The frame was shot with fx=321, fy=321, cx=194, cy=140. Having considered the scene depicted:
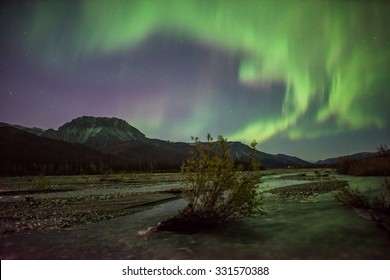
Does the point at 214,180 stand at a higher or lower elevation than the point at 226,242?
higher

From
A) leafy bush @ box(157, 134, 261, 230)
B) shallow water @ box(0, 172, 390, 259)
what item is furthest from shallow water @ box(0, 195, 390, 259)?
leafy bush @ box(157, 134, 261, 230)

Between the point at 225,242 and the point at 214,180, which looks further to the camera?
the point at 214,180

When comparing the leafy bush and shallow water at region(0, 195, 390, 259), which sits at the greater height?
the leafy bush

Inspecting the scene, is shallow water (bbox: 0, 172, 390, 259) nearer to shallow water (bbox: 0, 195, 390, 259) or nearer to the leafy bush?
shallow water (bbox: 0, 195, 390, 259)

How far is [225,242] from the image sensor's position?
293 inches

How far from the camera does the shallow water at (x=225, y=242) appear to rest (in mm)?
6555

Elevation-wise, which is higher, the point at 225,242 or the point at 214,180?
the point at 214,180

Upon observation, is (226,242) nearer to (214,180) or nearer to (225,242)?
(225,242)

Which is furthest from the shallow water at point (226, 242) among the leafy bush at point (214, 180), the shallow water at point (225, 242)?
the leafy bush at point (214, 180)

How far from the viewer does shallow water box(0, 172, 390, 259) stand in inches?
258

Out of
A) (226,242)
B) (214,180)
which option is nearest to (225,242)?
(226,242)

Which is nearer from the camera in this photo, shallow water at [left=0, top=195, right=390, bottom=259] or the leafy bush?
shallow water at [left=0, top=195, right=390, bottom=259]
